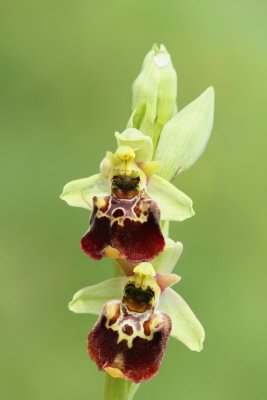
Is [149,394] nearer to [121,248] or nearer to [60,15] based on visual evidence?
[121,248]

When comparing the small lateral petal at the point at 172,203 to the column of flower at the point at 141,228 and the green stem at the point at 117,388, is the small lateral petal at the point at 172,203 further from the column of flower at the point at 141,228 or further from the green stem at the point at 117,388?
the green stem at the point at 117,388

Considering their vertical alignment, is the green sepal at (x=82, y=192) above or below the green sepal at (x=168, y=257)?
above

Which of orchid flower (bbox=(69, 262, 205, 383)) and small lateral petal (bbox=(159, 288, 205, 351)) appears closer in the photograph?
orchid flower (bbox=(69, 262, 205, 383))

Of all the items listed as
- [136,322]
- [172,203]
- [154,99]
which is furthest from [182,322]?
[154,99]

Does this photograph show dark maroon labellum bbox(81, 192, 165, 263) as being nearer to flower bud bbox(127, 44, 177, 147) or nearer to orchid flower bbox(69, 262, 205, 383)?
orchid flower bbox(69, 262, 205, 383)

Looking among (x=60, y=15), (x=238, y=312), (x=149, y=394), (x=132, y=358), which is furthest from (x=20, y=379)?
(x=60, y=15)

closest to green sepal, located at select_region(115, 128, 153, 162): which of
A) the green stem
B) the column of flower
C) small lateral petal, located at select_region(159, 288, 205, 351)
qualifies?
the column of flower

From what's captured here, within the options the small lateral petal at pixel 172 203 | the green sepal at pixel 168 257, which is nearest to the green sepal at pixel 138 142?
the small lateral petal at pixel 172 203

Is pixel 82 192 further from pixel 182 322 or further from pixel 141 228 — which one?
pixel 182 322
